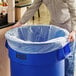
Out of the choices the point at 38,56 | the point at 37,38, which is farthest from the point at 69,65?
the point at 38,56

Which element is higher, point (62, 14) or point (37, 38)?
point (62, 14)

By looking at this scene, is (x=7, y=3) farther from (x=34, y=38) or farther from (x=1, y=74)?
(x=1, y=74)

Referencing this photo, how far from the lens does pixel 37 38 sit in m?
1.87

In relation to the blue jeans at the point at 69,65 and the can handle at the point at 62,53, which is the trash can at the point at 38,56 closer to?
the can handle at the point at 62,53

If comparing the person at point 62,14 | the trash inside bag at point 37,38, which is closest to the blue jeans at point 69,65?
the person at point 62,14

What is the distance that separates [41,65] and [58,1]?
0.58m

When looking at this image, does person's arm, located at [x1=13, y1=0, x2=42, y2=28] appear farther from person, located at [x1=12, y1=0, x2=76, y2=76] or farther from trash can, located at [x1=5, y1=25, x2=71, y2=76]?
trash can, located at [x1=5, y1=25, x2=71, y2=76]

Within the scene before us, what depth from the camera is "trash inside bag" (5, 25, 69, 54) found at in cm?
141

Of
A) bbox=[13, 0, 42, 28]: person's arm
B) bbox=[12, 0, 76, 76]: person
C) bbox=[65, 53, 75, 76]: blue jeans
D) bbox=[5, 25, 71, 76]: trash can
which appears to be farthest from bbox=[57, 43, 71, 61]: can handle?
bbox=[13, 0, 42, 28]: person's arm

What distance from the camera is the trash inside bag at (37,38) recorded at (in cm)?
141

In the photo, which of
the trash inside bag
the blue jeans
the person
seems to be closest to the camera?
the trash inside bag

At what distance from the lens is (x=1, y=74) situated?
1.93m

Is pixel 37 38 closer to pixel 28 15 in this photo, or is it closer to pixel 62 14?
pixel 28 15

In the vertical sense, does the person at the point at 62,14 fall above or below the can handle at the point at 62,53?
above
